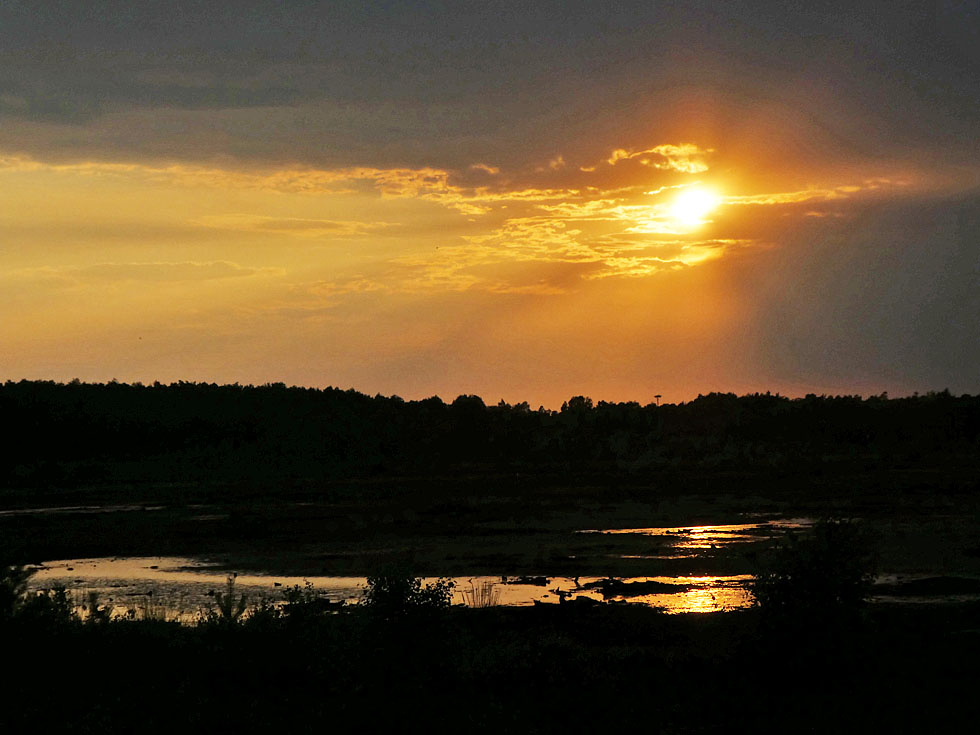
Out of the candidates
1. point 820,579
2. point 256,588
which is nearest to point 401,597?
point 820,579

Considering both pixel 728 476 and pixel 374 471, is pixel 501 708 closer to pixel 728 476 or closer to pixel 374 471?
pixel 728 476

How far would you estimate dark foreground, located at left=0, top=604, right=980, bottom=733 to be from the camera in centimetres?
1276

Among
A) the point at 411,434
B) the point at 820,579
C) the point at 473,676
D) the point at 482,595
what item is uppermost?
the point at 411,434

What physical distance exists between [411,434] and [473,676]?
65.0 metres

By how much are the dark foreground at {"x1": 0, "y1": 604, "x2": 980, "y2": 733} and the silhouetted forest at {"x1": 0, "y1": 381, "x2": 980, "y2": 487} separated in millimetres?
45601

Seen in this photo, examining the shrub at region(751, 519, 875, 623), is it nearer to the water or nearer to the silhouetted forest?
the water

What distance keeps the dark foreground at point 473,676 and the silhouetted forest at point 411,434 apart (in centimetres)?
4560

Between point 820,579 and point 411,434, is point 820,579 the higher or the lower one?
the lower one

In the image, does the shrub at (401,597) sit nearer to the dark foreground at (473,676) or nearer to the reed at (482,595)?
the dark foreground at (473,676)

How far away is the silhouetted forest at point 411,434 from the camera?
66.9 metres

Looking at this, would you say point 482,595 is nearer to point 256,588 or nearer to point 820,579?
point 256,588

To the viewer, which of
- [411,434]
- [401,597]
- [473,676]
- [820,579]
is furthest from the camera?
[411,434]

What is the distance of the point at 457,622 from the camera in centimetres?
1778

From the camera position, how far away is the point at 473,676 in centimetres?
1440
